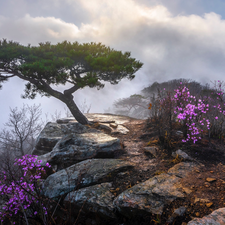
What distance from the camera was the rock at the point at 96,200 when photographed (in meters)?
2.55

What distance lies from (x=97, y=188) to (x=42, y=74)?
613 cm

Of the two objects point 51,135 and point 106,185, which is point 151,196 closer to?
point 106,185

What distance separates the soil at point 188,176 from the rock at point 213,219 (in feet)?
0.47

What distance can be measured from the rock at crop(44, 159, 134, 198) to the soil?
10.0 inches

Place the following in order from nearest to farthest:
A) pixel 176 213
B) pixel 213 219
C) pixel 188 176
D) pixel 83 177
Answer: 1. pixel 213 219
2. pixel 176 213
3. pixel 188 176
4. pixel 83 177

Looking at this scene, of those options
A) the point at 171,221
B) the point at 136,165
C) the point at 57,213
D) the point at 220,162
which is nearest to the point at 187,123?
the point at 220,162

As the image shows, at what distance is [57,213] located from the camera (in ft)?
10.7

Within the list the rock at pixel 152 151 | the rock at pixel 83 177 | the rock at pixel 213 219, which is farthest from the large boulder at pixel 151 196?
the rock at pixel 152 151

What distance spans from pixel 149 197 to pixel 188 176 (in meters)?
1.01

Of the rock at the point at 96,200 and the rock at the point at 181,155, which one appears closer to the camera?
the rock at the point at 96,200

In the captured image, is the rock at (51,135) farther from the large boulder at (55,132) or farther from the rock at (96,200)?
the rock at (96,200)

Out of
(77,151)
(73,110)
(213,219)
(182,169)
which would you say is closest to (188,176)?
(182,169)

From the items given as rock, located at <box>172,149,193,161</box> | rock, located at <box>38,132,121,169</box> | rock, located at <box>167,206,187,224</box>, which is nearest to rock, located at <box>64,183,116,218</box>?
rock, located at <box>167,206,187,224</box>

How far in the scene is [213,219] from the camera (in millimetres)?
1817
